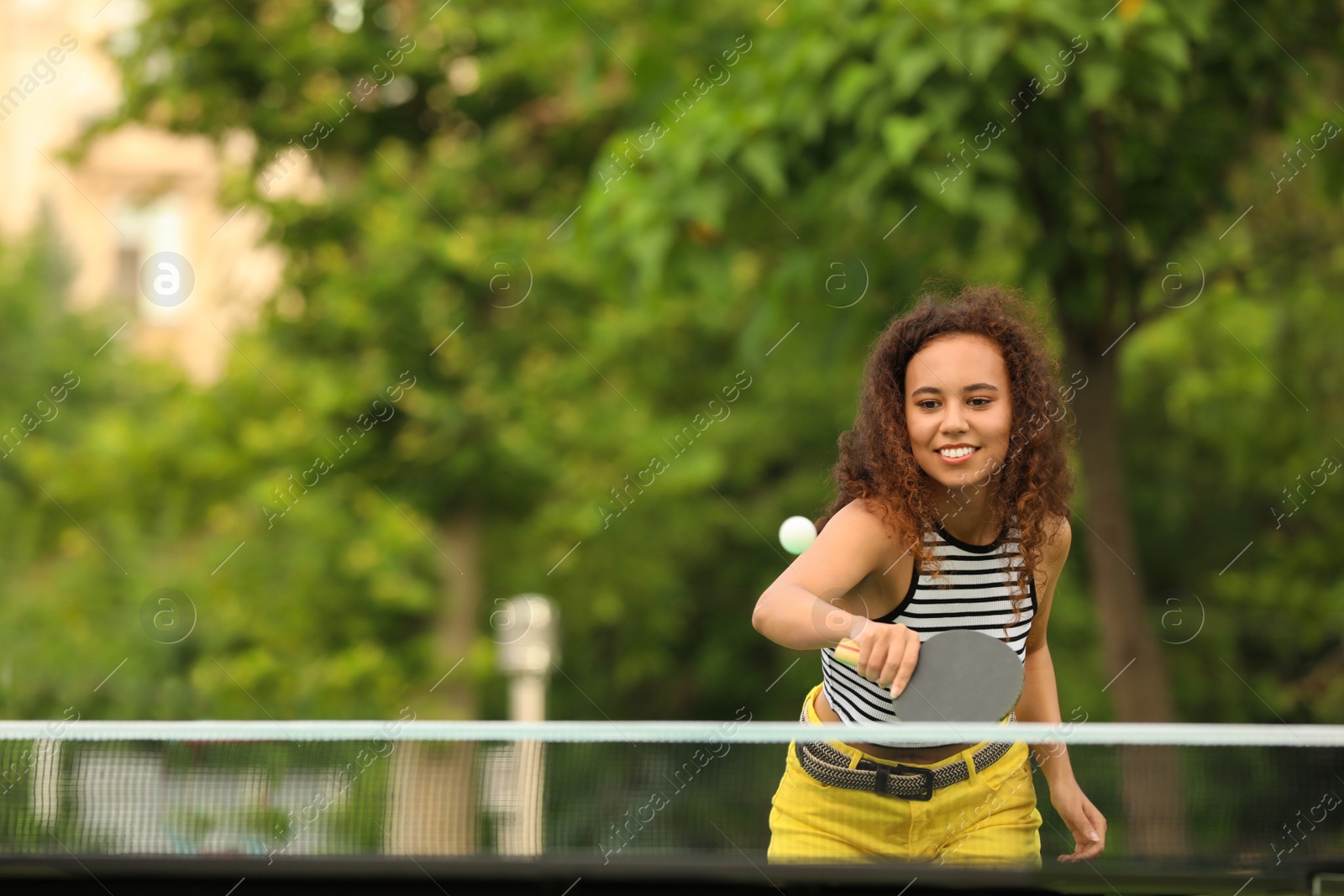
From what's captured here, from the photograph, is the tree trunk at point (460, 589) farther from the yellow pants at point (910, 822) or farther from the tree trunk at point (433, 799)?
the yellow pants at point (910, 822)

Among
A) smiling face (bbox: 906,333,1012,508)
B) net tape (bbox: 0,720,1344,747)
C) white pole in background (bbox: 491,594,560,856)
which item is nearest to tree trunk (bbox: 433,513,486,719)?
white pole in background (bbox: 491,594,560,856)

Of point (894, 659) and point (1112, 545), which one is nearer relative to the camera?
point (894, 659)

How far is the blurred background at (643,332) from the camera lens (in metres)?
4.95

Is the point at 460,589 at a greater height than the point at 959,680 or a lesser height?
greater

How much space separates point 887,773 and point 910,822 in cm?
10

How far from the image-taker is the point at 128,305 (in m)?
23.5

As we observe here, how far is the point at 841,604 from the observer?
8.21 feet

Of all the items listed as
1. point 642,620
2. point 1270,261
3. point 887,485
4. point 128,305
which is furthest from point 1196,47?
Answer: point 128,305

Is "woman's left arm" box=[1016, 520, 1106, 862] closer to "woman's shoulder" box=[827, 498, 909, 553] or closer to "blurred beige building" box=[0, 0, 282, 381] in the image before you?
"woman's shoulder" box=[827, 498, 909, 553]

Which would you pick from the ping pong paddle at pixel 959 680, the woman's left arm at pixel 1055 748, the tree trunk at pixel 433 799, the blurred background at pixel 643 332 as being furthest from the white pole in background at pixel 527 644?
the ping pong paddle at pixel 959 680

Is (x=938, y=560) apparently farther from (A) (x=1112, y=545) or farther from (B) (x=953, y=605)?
(A) (x=1112, y=545)

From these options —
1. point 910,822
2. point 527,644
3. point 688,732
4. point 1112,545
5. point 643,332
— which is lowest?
point 910,822

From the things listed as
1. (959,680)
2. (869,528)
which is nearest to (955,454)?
(869,528)

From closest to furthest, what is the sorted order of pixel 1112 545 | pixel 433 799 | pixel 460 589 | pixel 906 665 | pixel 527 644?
pixel 906 665
pixel 433 799
pixel 1112 545
pixel 460 589
pixel 527 644
